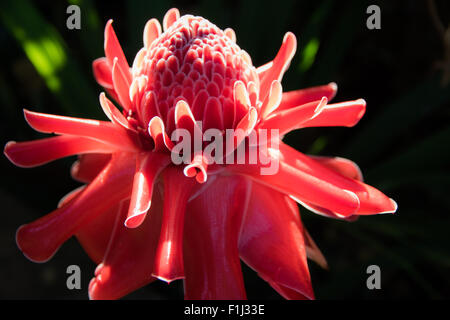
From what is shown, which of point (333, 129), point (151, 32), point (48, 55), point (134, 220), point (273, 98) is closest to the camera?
point (134, 220)

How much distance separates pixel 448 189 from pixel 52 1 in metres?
1.42

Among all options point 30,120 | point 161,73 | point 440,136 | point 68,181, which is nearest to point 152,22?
point 161,73

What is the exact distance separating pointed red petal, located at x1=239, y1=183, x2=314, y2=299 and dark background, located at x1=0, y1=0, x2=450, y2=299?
1.04 feet

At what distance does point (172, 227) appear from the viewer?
1.77 ft

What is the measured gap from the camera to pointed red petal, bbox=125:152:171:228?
51 centimetres

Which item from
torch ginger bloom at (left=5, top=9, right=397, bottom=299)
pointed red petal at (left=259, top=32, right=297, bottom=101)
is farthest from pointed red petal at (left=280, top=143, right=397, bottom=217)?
pointed red petal at (left=259, top=32, right=297, bottom=101)

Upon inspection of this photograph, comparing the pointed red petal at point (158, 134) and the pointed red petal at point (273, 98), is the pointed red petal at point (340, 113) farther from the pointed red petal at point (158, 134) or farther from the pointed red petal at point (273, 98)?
the pointed red petal at point (158, 134)

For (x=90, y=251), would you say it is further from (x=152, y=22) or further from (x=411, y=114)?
(x=411, y=114)

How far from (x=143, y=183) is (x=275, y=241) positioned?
0.21 m

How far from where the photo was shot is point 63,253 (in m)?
1.33

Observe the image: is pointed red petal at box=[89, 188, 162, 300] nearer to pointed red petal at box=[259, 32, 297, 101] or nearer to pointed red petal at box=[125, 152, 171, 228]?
pointed red petal at box=[125, 152, 171, 228]

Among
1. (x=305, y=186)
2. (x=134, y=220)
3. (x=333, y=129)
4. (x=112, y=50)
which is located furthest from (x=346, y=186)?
(x=333, y=129)

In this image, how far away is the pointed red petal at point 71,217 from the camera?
1.92 feet

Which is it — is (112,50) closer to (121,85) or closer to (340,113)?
(121,85)
